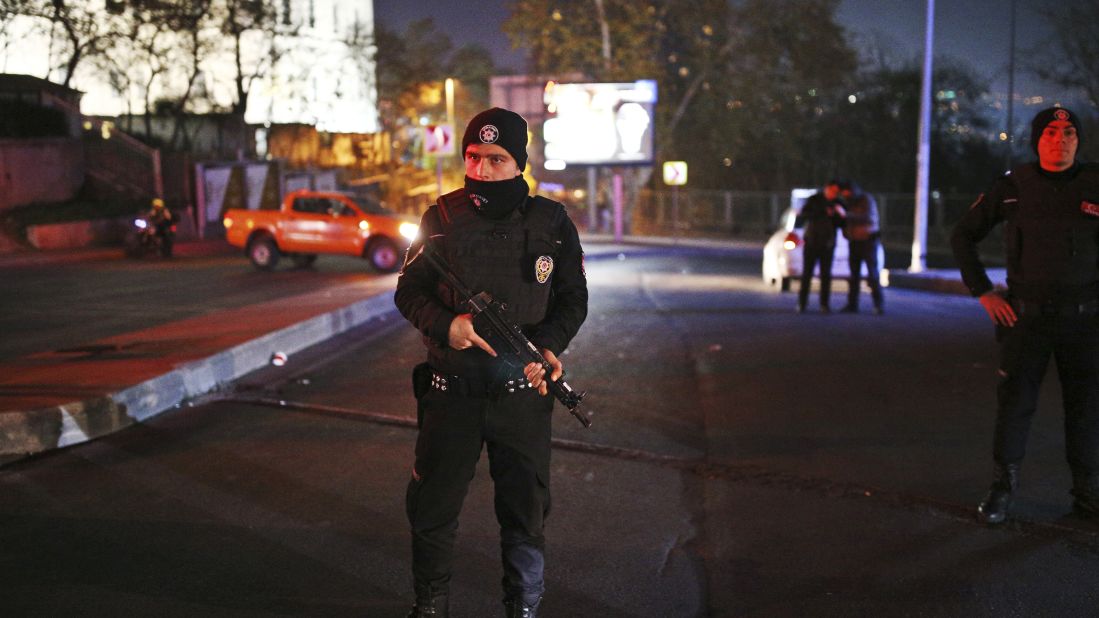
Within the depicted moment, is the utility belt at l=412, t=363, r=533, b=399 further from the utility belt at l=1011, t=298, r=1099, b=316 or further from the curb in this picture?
the curb

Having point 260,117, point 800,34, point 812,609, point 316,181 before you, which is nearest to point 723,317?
point 812,609

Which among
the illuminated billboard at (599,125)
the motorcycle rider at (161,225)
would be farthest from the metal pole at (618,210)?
the motorcycle rider at (161,225)

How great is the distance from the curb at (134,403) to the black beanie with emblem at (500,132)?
14.6ft

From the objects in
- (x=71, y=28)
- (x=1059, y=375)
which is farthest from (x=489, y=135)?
(x=71, y=28)

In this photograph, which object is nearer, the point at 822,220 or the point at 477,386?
the point at 477,386

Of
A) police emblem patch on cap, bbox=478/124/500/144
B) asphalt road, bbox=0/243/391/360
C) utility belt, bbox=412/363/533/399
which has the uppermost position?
police emblem patch on cap, bbox=478/124/500/144

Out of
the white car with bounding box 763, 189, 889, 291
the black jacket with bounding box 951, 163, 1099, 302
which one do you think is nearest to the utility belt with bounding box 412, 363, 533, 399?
the black jacket with bounding box 951, 163, 1099, 302

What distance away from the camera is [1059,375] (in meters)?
5.16

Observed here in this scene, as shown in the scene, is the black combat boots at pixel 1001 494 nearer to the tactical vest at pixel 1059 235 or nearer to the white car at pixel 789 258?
the tactical vest at pixel 1059 235

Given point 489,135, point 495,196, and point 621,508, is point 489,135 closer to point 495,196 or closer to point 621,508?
point 495,196

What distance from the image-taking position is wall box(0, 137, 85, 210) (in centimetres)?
2916

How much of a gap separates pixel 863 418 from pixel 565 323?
182 inches

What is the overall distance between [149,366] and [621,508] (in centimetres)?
493

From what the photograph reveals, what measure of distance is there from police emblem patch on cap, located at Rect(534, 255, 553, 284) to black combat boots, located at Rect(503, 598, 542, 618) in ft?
3.73
